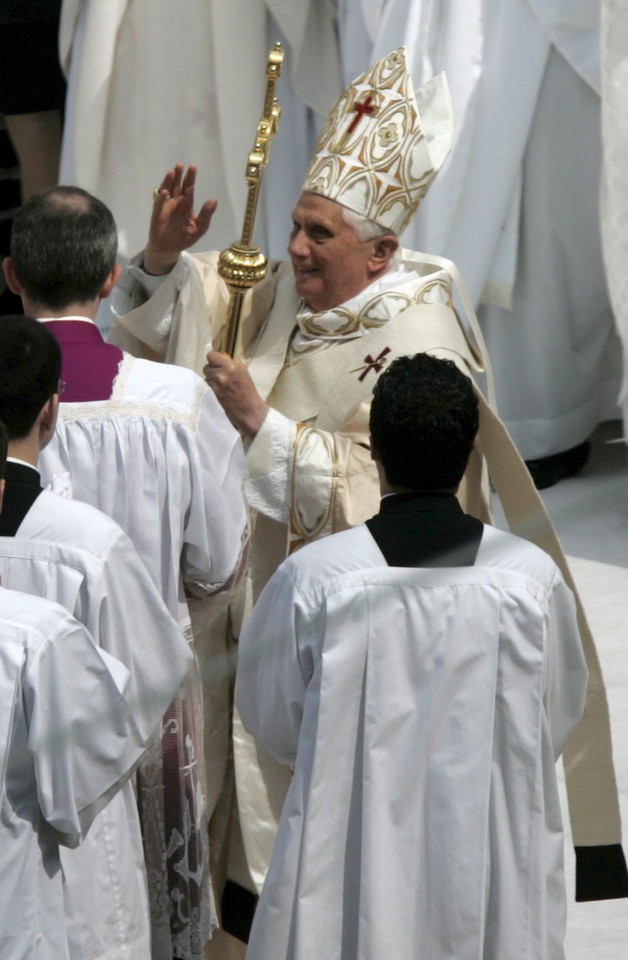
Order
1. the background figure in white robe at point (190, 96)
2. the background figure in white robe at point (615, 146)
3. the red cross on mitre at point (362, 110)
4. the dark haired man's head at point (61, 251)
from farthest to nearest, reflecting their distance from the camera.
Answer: the background figure in white robe at point (190, 96) < the background figure in white robe at point (615, 146) < the red cross on mitre at point (362, 110) < the dark haired man's head at point (61, 251)

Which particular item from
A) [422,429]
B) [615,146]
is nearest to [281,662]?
[422,429]

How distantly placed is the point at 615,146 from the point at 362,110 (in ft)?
5.27

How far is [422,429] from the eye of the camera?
245 cm

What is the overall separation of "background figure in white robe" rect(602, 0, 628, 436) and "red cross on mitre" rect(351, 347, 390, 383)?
1783 millimetres

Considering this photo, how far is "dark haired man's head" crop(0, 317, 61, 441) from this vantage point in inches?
96.9

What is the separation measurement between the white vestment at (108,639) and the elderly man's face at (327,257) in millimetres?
1239

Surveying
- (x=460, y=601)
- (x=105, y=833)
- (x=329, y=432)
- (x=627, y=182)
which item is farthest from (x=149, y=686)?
(x=627, y=182)

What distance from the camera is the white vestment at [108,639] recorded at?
7.96 ft

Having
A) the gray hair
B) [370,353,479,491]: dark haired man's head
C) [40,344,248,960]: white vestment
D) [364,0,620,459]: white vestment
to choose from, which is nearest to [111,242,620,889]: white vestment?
the gray hair

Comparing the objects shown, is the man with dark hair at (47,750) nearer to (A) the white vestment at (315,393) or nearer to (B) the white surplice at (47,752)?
(B) the white surplice at (47,752)

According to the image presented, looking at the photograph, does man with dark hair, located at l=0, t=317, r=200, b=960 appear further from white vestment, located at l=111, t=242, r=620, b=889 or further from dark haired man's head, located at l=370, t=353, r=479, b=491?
white vestment, located at l=111, t=242, r=620, b=889

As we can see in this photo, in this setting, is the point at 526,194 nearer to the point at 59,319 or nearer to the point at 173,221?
the point at 173,221

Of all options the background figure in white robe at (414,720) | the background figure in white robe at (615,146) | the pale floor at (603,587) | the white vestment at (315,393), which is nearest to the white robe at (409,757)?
the background figure in white robe at (414,720)

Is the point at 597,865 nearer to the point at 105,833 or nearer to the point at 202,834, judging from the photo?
the point at 202,834
